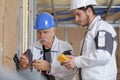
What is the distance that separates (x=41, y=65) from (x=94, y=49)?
33cm

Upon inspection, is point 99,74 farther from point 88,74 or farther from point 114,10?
point 114,10

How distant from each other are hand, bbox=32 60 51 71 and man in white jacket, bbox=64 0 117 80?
0.15m

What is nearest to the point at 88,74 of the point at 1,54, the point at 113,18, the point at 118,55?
the point at 1,54

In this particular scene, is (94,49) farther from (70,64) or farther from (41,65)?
(41,65)

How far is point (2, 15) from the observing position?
A: 166 cm

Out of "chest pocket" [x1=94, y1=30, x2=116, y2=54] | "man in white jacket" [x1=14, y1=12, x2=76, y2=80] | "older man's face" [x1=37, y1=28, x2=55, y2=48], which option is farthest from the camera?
"older man's face" [x1=37, y1=28, x2=55, y2=48]

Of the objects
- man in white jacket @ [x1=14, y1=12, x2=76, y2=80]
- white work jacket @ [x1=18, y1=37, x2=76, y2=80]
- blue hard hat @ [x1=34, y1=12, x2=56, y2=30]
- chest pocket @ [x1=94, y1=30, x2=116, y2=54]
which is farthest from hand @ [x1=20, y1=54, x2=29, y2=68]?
chest pocket @ [x1=94, y1=30, x2=116, y2=54]

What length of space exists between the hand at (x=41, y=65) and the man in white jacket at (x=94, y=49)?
15 centimetres

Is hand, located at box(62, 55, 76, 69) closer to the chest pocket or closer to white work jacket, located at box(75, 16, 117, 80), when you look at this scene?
white work jacket, located at box(75, 16, 117, 80)

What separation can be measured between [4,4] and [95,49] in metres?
0.76

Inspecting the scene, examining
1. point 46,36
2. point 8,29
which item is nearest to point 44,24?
point 46,36

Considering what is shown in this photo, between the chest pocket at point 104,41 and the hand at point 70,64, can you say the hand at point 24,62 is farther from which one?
the chest pocket at point 104,41

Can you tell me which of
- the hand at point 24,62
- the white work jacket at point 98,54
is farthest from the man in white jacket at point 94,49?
the hand at point 24,62

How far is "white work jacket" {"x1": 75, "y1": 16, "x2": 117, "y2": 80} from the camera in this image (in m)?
1.35
